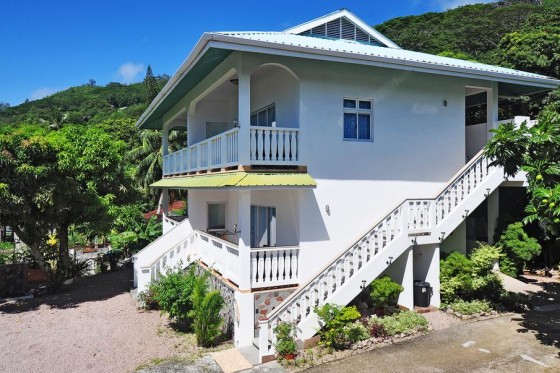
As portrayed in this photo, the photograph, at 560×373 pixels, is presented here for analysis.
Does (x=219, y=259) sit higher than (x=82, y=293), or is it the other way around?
(x=219, y=259)

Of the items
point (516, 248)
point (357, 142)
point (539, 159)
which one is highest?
point (357, 142)

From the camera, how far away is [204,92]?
1380cm

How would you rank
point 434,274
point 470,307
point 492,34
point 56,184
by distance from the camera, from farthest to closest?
point 492,34
point 56,184
point 434,274
point 470,307

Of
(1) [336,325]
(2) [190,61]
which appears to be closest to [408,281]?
(1) [336,325]

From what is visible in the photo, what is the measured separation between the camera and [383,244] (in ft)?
36.5

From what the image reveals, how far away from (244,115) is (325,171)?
2.82 metres

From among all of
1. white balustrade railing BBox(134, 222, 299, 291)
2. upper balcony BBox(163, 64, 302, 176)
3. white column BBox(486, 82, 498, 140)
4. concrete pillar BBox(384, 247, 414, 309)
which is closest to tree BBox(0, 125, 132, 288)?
white balustrade railing BBox(134, 222, 299, 291)

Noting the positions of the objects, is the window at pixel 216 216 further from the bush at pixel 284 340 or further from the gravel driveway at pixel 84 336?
the bush at pixel 284 340

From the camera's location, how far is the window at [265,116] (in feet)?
43.0

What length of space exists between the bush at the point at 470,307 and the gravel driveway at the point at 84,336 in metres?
7.23

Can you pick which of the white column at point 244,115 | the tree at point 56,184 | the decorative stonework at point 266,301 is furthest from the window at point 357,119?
the tree at point 56,184

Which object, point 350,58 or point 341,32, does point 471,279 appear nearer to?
point 350,58

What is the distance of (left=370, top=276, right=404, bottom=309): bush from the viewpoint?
10633mm

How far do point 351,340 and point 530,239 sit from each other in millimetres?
7981
